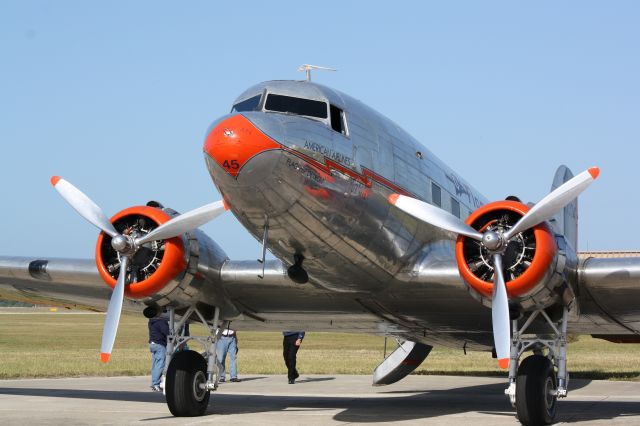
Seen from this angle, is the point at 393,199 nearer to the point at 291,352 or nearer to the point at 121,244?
the point at 121,244

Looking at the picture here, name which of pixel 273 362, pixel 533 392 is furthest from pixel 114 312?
pixel 273 362

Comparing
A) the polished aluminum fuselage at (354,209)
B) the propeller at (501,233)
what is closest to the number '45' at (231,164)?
the polished aluminum fuselage at (354,209)

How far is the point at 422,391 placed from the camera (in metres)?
18.9

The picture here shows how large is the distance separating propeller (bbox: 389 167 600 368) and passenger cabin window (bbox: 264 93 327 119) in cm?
178

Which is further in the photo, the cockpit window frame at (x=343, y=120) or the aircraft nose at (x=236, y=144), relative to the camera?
the cockpit window frame at (x=343, y=120)

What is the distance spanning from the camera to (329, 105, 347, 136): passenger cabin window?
1120 centimetres

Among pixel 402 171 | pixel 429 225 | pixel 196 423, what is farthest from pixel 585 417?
pixel 196 423

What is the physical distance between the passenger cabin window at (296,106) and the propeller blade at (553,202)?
276 centimetres

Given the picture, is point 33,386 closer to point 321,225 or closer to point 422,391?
point 422,391

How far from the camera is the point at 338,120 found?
11.3 metres

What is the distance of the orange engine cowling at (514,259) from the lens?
36.5ft

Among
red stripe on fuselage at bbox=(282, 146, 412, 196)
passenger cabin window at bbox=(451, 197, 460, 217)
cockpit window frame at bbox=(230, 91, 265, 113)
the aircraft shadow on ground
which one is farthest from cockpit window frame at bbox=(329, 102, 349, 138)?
the aircraft shadow on ground

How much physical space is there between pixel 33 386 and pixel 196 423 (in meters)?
7.43

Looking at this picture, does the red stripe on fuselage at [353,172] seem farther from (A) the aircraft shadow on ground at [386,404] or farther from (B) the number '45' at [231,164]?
(A) the aircraft shadow on ground at [386,404]
